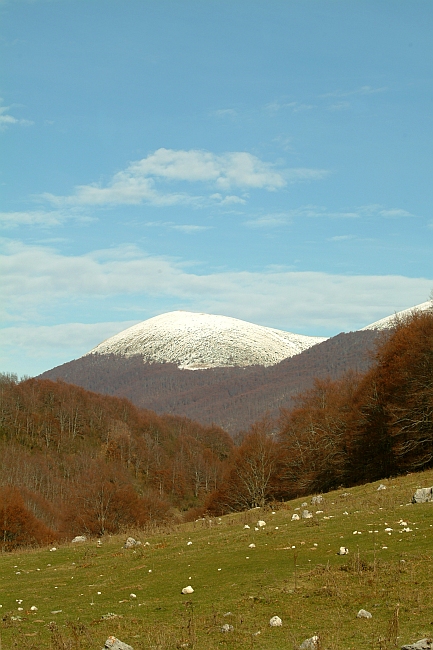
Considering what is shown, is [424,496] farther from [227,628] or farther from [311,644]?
[311,644]

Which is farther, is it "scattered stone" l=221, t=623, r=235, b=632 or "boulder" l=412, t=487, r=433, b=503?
"boulder" l=412, t=487, r=433, b=503

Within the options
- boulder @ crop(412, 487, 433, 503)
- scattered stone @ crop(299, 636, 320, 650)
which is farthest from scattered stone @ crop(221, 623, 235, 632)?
boulder @ crop(412, 487, 433, 503)

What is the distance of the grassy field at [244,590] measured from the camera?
39.4 feet

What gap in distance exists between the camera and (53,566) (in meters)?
24.7

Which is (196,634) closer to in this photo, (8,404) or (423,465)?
(423,465)

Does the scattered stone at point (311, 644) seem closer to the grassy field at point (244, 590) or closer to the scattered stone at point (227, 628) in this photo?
the grassy field at point (244, 590)

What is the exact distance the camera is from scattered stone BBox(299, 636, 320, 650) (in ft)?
33.6

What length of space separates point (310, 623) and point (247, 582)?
426 centimetres

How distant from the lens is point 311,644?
10.4m

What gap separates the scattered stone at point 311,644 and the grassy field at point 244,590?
45 centimetres

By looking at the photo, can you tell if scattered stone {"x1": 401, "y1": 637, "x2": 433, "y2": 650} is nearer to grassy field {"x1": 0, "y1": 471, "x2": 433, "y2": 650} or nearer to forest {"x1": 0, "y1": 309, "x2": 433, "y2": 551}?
grassy field {"x1": 0, "y1": 471, "x2": 433, "y2": 650}

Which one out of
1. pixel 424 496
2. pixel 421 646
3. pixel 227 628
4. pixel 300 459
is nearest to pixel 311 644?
pixel 421 646

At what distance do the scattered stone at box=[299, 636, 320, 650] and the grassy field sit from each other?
446 mm

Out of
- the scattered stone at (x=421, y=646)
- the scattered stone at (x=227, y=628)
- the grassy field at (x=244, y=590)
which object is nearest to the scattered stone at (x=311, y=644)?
the grassy field at (x=244, y=590)
